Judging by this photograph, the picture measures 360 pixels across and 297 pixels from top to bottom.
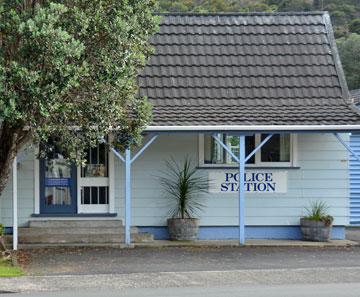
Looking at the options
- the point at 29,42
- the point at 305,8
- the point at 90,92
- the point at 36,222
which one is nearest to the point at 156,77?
the point at 36,222

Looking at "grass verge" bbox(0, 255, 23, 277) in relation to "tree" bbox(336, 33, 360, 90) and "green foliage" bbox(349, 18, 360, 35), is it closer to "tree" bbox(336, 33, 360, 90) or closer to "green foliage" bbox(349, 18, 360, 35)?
"tree" bbox(336, 33, 360, 90)

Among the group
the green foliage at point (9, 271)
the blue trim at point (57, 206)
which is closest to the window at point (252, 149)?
the blue trim at point (57, 206)

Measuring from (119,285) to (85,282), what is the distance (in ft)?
1.89

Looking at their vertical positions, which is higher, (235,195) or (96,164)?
(96,164)

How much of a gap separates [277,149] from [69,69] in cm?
737

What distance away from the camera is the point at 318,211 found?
16.1 metres

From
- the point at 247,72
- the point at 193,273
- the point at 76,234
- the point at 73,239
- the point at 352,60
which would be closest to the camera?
the point at 193,273

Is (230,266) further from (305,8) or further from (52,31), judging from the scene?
(305,8)

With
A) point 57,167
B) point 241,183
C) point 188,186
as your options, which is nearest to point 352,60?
point 188,186

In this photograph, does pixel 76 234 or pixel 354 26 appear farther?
pixel 354 26

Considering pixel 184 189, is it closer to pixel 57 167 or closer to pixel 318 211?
pixel 57 167

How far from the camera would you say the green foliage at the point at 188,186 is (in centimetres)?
1623

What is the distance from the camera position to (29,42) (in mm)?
10547

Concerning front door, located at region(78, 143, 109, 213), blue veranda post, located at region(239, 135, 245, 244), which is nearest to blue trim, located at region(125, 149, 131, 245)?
front door, located at region(78, 143, 109, 213)
